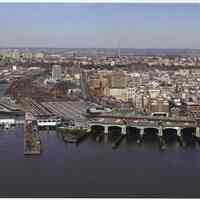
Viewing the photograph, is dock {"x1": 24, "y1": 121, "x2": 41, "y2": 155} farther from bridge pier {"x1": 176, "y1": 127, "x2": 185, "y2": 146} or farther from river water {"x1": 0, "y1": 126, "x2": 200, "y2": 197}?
bridge pier {"x1": 176, "y1": 127, "x2": 185, "y2": 146}

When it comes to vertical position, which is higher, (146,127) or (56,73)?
(56,73)

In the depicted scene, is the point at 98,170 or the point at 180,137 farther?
the point at 180,137

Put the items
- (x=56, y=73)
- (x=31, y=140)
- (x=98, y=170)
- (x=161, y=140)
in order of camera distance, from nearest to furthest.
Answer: (x=98, y=170)
(x=31, y=140)
(x=161, y=140)
(x=56, y=73)

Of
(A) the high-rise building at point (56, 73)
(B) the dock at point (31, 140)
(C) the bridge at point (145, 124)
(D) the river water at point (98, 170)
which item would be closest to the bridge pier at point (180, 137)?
(C) the bridge at point (145, 124)

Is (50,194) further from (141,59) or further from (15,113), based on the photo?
(141,59)

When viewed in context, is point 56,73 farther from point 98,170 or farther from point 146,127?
point 98,170

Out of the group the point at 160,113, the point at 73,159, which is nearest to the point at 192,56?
the point at 160,113

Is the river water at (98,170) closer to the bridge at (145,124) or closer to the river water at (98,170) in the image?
the river water at (98,170)

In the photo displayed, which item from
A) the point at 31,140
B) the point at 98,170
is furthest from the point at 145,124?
the point at 98,170

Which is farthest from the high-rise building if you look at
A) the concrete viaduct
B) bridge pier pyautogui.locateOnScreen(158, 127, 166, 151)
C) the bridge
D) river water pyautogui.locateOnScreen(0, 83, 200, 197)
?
river water pyautogui.locateOnScreen(0, 83, 200, 197)
